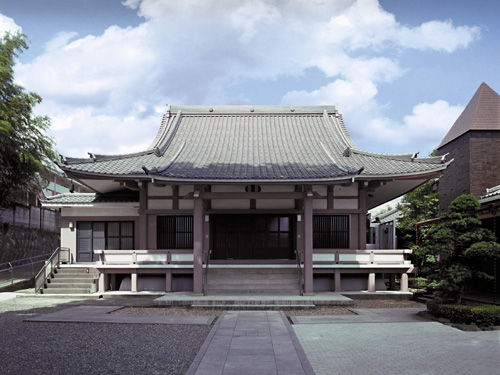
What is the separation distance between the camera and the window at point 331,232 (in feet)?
55.3

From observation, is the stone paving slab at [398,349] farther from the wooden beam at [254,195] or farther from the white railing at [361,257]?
the wooden beam at [254,195]

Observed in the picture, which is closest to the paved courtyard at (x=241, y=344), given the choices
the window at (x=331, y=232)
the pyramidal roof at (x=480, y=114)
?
the window at (x=331, y=232)

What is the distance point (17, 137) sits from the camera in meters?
19.9

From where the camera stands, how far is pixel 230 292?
49.0ft

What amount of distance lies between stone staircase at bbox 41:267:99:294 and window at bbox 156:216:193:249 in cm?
291

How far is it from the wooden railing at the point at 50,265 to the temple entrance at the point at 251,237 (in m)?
6.48

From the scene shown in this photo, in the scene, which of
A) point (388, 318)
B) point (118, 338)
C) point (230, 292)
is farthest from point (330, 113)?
point (118, 338)

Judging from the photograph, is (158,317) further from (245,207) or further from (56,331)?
(245,207)

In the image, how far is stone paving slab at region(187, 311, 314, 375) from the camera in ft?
21.7

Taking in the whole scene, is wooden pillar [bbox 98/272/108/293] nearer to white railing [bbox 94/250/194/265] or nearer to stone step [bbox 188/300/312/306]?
white railing [bbox 94/250/194/265]

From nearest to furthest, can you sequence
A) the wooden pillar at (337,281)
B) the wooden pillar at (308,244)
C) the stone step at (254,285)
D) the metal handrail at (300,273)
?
the metal handrail at (300,273) < the wooden pillar at (308,244) < the stone step at (254,285) < the wooden pillar at (337,281)

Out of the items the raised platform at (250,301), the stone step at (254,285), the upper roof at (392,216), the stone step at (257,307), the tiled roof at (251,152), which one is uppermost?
the tiled roof at (251,152)

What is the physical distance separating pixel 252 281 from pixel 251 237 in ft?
7.62

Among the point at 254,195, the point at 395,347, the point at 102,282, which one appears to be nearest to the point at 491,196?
the point at 254,195
